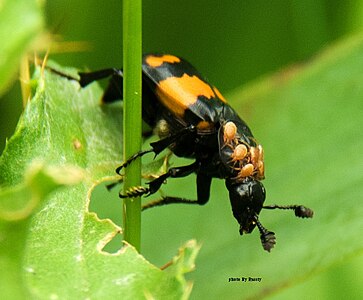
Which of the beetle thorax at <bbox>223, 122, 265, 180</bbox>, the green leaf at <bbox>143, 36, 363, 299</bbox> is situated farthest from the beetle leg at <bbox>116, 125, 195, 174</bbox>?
the green leaf at <bbox>143, 36, 363, 299</bbox>

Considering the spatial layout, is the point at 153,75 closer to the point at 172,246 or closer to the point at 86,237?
the point at 172,246

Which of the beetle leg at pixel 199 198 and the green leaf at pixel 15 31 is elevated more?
the green leaf at pixel 15 31

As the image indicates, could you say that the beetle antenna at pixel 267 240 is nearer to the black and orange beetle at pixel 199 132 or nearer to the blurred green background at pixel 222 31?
the black and orange beetle at pixel 199 132

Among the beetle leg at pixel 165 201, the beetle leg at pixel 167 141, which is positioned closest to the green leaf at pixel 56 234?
the beetle leg at pixel 167 141

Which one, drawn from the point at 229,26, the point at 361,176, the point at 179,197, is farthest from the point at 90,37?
the point at 361,176

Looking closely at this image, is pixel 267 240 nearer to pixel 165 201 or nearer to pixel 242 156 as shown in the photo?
pixel 242 156

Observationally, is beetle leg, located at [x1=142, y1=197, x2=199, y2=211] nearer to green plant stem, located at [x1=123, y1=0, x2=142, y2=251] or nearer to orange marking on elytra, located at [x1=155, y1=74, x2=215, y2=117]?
orange marking on elytra, located at [x1=155, y1=74, x2=215, y2=117]

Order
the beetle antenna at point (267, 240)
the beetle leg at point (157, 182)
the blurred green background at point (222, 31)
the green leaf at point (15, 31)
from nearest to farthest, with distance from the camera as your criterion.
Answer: the green leaf at point (15, 31)
the beetle leg at point (157, 182)
the beetle antenna at point (267, 240)
the blurred green background at point (222, 31)
